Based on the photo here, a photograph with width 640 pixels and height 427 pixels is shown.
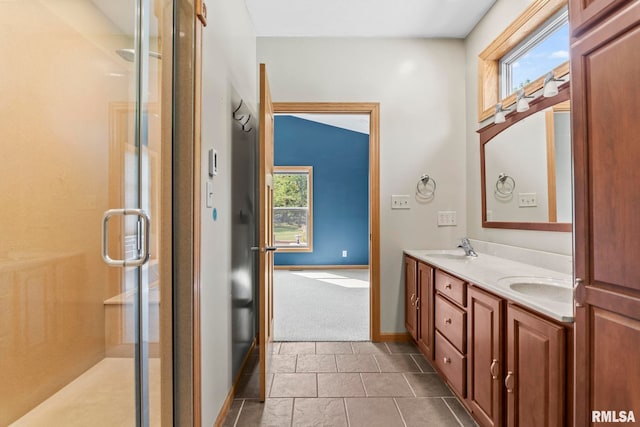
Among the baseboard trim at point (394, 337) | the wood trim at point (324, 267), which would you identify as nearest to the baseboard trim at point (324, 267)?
the wood trim at point (324, 267)

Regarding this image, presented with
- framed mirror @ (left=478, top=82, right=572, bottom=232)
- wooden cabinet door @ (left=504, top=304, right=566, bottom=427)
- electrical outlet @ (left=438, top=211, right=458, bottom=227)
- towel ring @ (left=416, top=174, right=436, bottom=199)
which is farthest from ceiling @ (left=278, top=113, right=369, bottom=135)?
wooden cabinet door @ (left=504, top=304, right=566, bottom=427)

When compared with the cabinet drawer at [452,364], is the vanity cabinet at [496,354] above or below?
above

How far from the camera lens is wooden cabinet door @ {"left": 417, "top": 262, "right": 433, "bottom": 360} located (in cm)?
231

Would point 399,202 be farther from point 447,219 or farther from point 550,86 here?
point 550,86

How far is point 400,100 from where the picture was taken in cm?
298

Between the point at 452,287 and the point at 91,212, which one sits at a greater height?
the point at 91,212

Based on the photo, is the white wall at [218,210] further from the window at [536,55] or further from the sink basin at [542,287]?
the window at [536,55]

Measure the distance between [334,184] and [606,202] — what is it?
19.5ft

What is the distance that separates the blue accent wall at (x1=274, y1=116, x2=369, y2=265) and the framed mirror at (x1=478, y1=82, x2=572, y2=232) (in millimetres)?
4128

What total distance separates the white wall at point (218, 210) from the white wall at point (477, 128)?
75.9 inches

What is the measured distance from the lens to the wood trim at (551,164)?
196 centimetres

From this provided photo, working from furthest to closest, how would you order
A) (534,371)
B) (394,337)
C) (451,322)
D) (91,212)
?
1. (394,337)
2. (451,322)
3. (91,212)
4. (534,371)

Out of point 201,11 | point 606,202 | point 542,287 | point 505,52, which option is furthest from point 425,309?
Result: point 201,11

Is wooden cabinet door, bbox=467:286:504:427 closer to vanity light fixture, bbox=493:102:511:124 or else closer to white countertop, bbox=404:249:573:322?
white countertop, bbox=404:249:573:322
